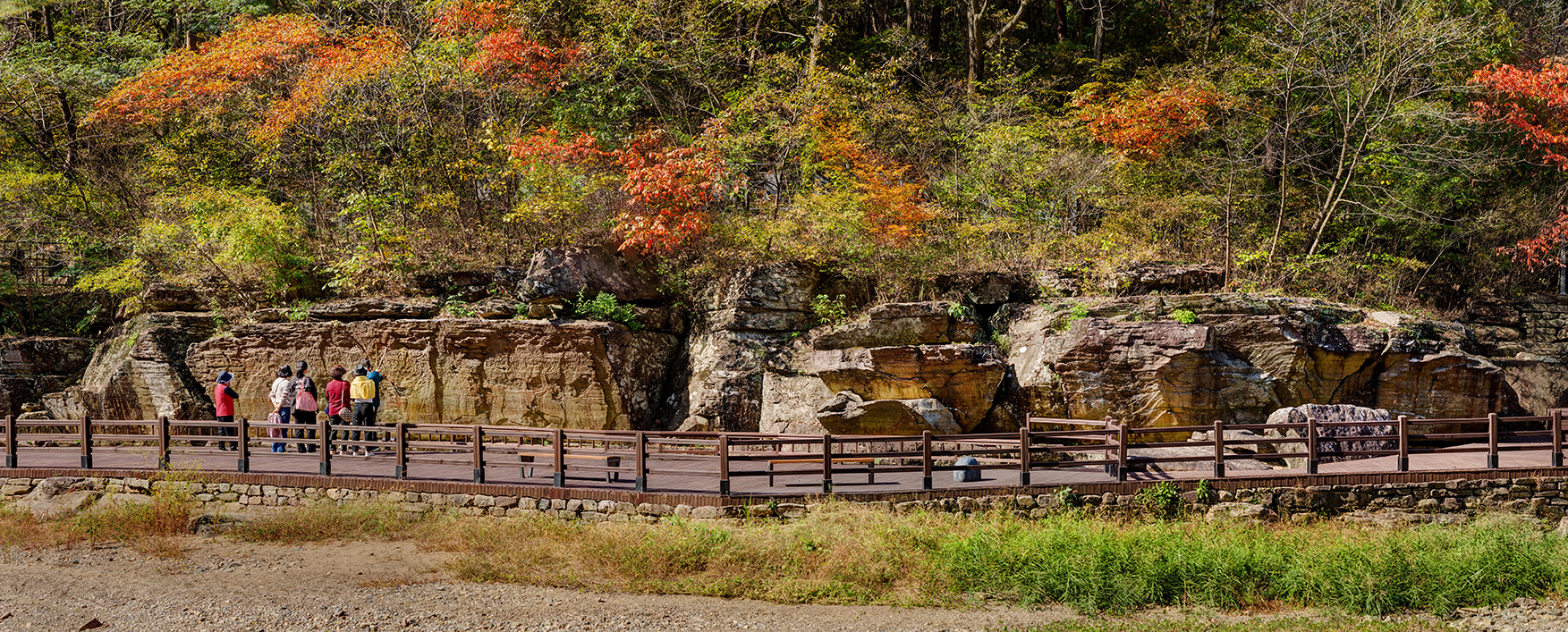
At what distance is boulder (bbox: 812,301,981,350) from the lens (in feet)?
56.6

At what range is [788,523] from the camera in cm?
1150

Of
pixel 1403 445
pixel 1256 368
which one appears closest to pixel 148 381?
pixel 1256 368

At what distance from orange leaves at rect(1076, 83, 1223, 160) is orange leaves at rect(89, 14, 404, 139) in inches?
699

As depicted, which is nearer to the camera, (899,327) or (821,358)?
(821,358)

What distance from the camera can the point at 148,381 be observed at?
1831cm

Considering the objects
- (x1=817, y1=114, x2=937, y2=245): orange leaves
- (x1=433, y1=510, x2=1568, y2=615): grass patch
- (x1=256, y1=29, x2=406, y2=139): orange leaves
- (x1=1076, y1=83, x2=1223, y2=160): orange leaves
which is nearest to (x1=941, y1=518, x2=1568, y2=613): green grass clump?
(x1=433, y1=510, x2=1568, y2=615): grass patch

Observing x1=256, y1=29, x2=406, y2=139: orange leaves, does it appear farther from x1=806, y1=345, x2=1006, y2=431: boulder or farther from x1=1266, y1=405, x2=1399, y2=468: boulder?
x1=1266, y1=405, x2=1399, y2=468: boulder

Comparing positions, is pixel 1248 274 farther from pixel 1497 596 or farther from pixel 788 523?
pixel 788 523

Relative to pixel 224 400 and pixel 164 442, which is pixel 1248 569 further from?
pixel 224 400

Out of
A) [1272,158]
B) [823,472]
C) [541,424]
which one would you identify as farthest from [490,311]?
[1272,158]

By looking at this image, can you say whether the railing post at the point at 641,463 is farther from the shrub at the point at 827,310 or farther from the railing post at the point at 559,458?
the shrub at the point at 827,310

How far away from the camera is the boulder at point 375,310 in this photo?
18.4 meters

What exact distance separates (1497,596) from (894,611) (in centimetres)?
695

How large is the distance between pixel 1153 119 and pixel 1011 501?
524 inches
